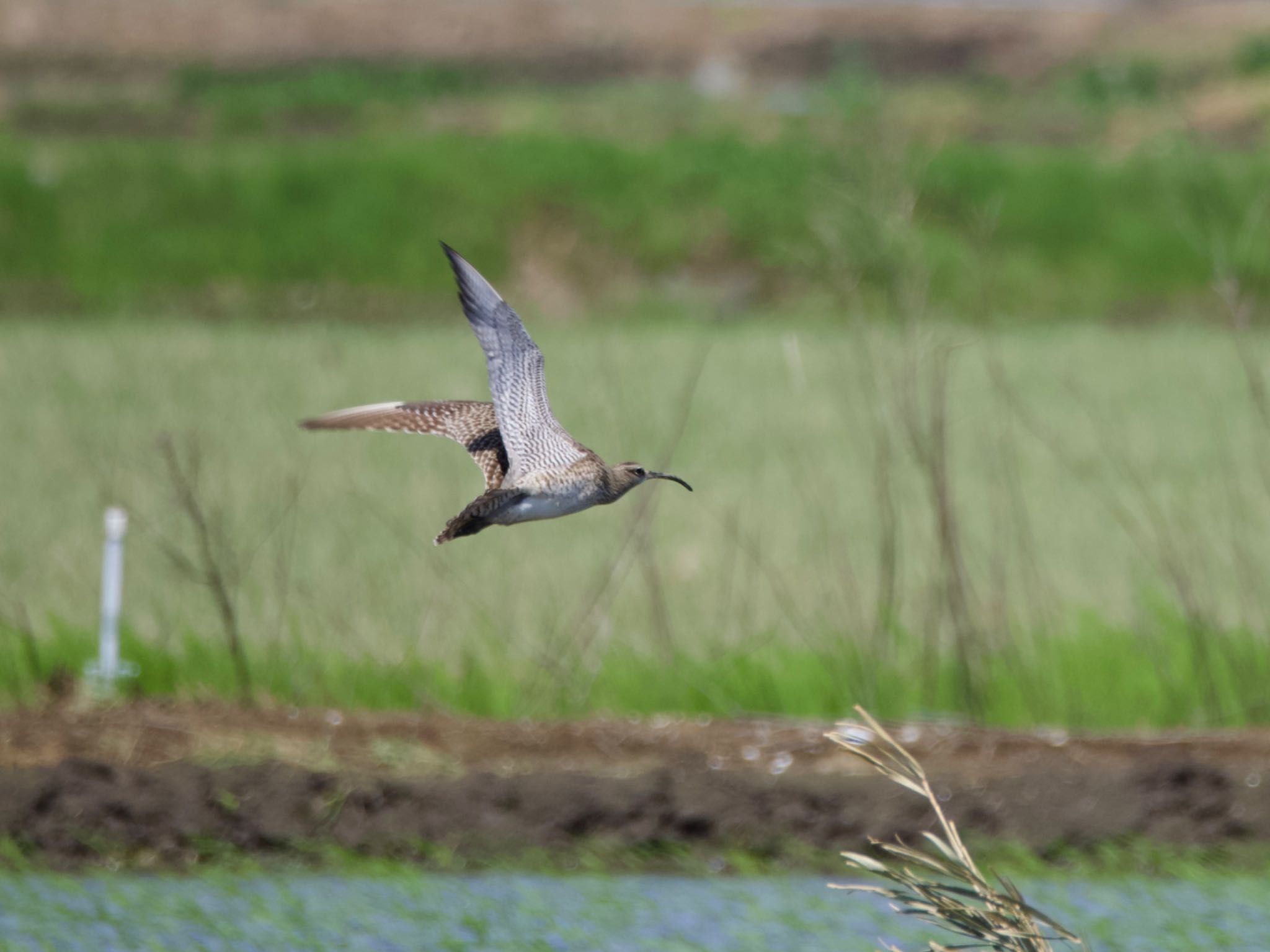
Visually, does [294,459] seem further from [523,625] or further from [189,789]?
[189,789]

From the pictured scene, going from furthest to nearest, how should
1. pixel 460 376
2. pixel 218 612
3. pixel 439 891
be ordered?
pixel 460 376
pixel 218 612
pixel 439 891

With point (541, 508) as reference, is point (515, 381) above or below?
above

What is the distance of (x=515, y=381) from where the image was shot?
1.36 meters

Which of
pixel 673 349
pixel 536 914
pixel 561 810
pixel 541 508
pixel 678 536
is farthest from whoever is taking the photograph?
pixel 673 349

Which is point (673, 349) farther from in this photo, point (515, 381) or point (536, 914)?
point (515, 381)

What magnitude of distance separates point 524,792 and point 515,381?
3.50m

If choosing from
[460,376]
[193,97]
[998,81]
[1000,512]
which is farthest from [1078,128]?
[1000,512]

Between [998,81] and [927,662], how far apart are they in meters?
24.6

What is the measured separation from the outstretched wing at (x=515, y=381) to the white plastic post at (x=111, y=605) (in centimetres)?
403

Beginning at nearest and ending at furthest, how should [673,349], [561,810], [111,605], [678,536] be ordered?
[561,810], [111,605], [678,536], [673,349]

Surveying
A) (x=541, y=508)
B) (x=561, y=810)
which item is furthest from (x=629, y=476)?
(x=561, y=810)

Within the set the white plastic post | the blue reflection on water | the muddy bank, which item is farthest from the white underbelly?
the white plastic post

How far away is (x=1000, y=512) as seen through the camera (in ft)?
29.3

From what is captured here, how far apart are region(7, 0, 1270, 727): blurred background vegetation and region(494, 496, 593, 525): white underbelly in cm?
292
